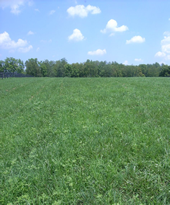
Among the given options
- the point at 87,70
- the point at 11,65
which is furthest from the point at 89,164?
the point at 11,65

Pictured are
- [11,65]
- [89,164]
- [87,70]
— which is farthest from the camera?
[11,65]

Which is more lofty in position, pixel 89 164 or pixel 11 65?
pixel 11 65

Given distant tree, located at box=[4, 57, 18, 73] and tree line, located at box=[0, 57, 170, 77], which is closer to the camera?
tree line, located at box=[0, 57, 170, 77]

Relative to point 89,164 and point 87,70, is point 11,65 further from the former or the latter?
point 89,164

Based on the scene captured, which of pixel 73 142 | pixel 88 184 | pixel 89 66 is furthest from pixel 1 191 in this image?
pixel 89 66

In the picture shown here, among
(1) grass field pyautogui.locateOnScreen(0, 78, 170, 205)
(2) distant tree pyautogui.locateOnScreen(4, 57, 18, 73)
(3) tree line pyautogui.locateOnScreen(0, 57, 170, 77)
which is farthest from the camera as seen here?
(2) distant tree pyautogui.locateOnScreen(4, 57, 18, 73)

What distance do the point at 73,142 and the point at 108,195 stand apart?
172 centimetres

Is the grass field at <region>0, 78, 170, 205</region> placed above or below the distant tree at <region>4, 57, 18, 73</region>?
below

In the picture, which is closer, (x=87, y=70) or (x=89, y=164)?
(x=89, y=164)

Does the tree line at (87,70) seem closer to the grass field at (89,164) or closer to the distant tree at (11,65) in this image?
the distant tree at (11,65)

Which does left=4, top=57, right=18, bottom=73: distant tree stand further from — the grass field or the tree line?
the grass field

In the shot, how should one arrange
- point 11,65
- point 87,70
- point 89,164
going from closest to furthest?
point 89,164, point 87,70, point 11,65

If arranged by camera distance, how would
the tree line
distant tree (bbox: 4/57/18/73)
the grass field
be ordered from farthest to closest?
1. distant tree (bbox: 4/57/18/73)
2. the tree line
3. the grass field

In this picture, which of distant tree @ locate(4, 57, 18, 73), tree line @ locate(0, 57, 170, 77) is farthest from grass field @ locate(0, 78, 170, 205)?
distant tree @ locate(4, 57, 18, 73)
